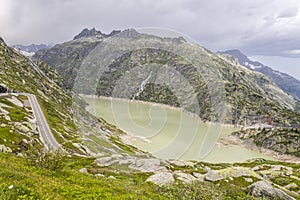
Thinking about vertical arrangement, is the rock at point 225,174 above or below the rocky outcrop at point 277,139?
above

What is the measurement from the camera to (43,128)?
74938mm

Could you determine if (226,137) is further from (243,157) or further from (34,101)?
(34,101)

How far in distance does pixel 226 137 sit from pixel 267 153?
28.2 m

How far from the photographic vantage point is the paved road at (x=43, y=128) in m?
63.1

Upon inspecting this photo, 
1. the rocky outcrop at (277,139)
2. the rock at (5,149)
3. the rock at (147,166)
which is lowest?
the rocky outcrop at (277,139)

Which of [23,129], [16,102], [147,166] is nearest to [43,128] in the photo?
[23,129]

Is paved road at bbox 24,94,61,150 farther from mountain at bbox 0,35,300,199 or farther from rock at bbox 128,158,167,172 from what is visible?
rock at bbox 128,158,167,172

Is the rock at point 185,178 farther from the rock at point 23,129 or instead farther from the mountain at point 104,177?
the rock at point 23,129

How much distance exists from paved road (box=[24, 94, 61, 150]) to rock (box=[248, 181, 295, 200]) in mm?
42746

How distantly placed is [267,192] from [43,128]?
6649 cm

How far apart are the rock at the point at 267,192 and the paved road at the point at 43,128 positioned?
42.7 metres

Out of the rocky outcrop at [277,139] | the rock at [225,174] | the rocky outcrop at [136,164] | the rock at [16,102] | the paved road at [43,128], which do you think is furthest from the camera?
the rocky outcrop at [277,139]

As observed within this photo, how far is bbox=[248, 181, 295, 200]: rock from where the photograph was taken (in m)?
22.8

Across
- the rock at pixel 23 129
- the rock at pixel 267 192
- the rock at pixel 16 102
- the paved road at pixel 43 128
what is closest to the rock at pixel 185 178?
the rock at pixel 267 192
